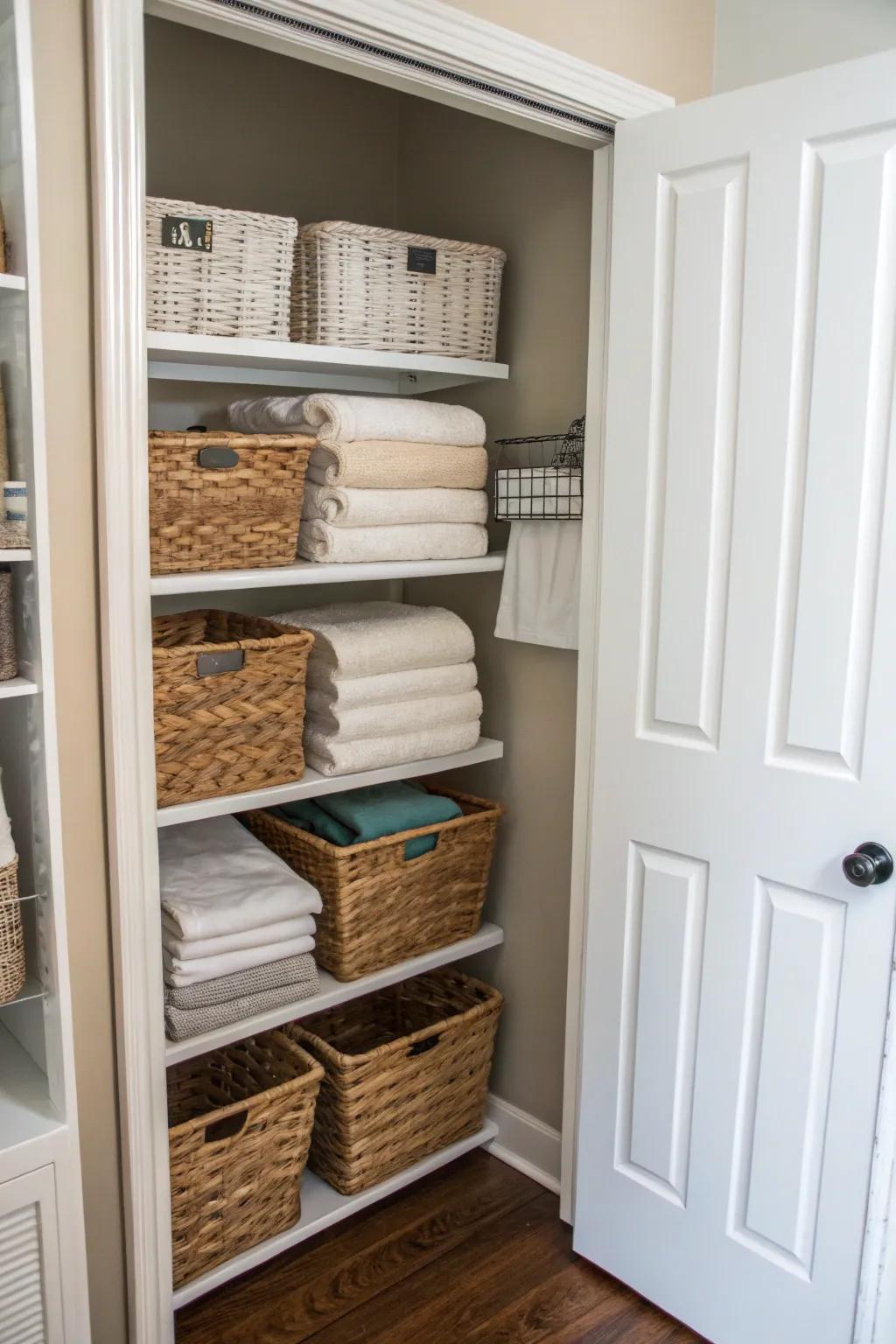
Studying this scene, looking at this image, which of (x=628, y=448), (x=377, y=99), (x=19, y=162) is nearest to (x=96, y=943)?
(x=19, y=162)

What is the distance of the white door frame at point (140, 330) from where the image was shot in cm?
138

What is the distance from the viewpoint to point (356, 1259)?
6.75 ft

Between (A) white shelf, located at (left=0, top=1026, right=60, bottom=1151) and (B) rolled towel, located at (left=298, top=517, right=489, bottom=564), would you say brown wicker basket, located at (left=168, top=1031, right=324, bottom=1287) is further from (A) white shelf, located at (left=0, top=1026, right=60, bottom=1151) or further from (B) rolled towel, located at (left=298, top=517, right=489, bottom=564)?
(B) rolled towel, located at (left=298, top=517, right=489, bottom=564)

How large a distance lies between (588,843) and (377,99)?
1727mm

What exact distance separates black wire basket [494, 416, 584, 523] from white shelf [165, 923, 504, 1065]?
91 centimetres

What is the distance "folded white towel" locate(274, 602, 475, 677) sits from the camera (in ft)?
6.54

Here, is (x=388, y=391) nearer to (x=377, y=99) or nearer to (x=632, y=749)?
(x=377, y=99)

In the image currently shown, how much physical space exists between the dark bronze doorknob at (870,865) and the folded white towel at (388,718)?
2.82 feet

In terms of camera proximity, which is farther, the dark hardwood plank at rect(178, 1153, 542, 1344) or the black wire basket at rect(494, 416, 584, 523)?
the black wire basket at rect(494, 416, 584, 523)

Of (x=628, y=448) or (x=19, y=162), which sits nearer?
(x=19, y=162)

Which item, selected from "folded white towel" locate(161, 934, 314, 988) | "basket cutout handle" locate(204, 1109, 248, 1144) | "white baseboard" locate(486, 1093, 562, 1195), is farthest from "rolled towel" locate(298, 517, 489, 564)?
"white baseboard" locate(486, 1093, 562, 1195)

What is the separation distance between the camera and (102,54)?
133 cm

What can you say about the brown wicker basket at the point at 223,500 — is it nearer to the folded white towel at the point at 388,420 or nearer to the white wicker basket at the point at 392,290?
the folded white towel at the point at 388,420

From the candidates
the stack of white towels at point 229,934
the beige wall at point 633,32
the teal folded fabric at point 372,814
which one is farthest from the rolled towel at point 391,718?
the beige wall at point 633,32
